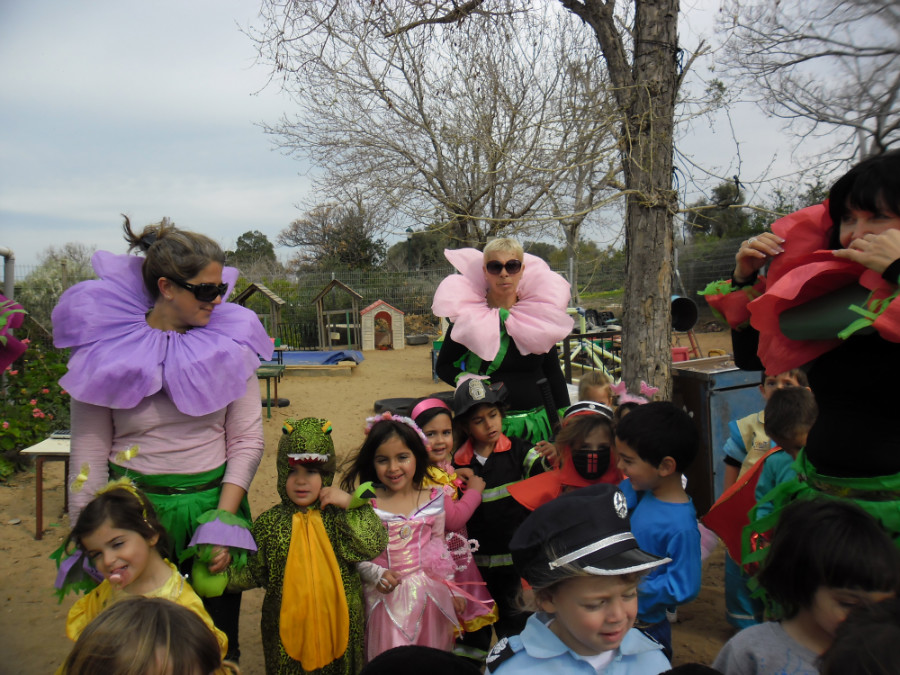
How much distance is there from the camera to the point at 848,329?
4.88 ft

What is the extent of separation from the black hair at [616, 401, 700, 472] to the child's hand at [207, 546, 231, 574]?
148 centimetres

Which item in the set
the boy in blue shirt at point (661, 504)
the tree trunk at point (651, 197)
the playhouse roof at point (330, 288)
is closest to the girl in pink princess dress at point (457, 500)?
the boy in blue shirt at point (661, 504)

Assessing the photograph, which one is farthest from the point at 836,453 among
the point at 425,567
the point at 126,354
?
the point at 126,354

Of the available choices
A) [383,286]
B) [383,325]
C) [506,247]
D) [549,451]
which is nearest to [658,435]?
[549,451]

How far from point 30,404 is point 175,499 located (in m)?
5.44

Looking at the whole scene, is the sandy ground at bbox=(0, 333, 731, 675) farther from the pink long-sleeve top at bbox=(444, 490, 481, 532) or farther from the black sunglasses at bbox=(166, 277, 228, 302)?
the black sunglasses at bbox=(166, 277, 228, 302)

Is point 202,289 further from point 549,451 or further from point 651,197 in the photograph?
point 651,197

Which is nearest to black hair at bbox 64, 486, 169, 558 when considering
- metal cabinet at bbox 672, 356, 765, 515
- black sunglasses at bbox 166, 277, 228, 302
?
black sunglasses at bbox 166, 277, 228, 302

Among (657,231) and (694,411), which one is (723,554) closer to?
(694,411)

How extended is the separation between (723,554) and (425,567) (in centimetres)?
306

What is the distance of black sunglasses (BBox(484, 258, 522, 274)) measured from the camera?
3.10 metres

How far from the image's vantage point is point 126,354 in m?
2.13

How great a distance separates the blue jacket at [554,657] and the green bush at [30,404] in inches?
252

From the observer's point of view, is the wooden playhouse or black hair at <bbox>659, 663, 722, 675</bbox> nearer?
black hair at <bbox>659, 663, 722, 675</bbox>
